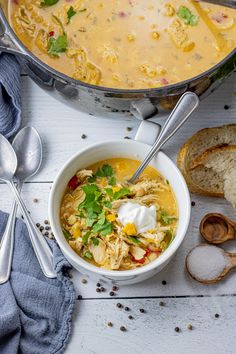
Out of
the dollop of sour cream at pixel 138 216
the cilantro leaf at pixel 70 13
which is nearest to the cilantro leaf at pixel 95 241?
the dollop of sour cream at pixel 138 216

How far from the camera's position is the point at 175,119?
233 centimetres

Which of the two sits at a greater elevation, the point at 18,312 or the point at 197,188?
the point at 197,188

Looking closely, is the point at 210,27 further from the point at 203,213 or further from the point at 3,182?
the point at 3,182

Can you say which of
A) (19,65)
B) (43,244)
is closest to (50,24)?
(19,65)

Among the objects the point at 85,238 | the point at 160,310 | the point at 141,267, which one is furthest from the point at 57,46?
the point at 160,310

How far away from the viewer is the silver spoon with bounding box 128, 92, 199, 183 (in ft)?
7.53

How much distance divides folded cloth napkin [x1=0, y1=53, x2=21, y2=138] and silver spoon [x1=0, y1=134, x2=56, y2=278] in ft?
0.20

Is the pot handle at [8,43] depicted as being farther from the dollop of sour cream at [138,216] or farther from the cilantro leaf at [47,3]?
the dollop of sour cream at [138,216]

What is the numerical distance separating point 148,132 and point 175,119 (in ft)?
0.41

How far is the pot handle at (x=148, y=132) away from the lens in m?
2.40

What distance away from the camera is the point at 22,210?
2.47 metres

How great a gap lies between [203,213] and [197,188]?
103mm

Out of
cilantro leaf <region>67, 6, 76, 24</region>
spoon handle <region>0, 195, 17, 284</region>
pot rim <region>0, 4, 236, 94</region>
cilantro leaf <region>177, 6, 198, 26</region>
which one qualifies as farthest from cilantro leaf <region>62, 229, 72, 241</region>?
cilantro leaf <region>177, 6, 198, 26</region>

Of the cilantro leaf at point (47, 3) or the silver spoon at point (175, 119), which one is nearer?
the silver spoon at point (175, 119)
